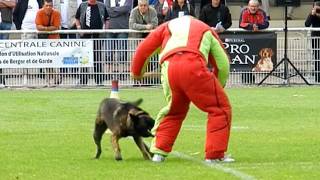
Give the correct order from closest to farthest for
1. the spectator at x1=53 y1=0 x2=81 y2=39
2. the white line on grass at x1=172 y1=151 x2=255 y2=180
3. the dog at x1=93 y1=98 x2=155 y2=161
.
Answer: the white line on grass at x1=172 y1=151 x2=255 y2=180 → the dog at x1=93 y1=98 x2=155 y2=161 → the spectator at x1=53 y1=0 x2=81 y2=39

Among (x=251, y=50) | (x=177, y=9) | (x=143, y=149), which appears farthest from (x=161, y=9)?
(x=143, y=149)

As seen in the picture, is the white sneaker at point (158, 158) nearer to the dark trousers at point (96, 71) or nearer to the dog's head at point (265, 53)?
the dark trousers at point (96, 71)

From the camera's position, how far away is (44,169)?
1116cm

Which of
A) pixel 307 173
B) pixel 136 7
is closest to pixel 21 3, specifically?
pixel 136 7

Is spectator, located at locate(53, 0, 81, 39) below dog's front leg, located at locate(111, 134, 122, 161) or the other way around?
the other way around

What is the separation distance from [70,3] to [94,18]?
1.19m

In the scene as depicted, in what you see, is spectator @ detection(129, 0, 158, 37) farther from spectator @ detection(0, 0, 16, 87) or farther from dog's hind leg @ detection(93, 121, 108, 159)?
dog's hind leg @ detection(93, 121, 108, 159)

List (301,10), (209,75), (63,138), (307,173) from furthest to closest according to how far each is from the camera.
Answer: (301,10), (63,138), (209,75), (307,173)

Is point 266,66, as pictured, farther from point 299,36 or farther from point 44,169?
point 44,169

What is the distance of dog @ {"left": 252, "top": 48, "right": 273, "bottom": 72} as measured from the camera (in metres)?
24.5

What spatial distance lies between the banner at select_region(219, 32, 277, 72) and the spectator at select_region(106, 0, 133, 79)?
2.35 m

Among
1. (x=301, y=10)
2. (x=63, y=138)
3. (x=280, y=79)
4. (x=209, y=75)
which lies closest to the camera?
(x=209, y=75)

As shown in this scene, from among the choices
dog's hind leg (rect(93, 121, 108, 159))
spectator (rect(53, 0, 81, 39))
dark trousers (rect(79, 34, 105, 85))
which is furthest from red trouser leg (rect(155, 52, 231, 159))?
spectator (rect(53, 0, 81, 39))

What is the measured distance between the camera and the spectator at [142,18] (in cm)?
2432
